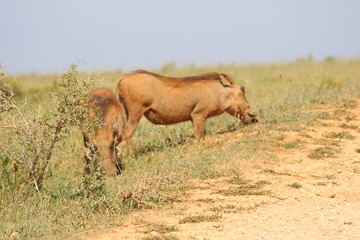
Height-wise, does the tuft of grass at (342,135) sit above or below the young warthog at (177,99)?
below

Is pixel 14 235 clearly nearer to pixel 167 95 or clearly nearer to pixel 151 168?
pixel 151 168

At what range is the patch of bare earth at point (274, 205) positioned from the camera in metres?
4.54

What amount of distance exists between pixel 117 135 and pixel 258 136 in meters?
2.19

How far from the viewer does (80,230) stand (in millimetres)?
4637

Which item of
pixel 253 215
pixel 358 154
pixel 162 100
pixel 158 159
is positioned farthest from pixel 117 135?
pixel 358 154

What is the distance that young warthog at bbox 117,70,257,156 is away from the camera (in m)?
8.54

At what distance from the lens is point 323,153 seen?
7328mm

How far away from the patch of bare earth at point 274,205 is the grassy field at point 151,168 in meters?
0.18

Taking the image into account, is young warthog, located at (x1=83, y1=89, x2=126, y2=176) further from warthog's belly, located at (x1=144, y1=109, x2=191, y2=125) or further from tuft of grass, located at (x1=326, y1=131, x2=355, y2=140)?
tuft of grass, located at (x1=326, y1=131, x2=355, y2=140)

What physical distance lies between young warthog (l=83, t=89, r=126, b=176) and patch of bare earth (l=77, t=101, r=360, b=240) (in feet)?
3.86

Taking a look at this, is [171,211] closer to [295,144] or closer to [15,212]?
[15,212]

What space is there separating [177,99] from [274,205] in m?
3.85

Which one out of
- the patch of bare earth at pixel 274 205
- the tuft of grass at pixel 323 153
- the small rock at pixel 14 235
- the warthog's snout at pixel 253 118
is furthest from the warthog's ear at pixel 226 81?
the small rock at pixel 14 235

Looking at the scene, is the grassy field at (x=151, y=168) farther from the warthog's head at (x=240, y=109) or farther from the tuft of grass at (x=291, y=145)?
the warthog's head at (x=240, y=109)
